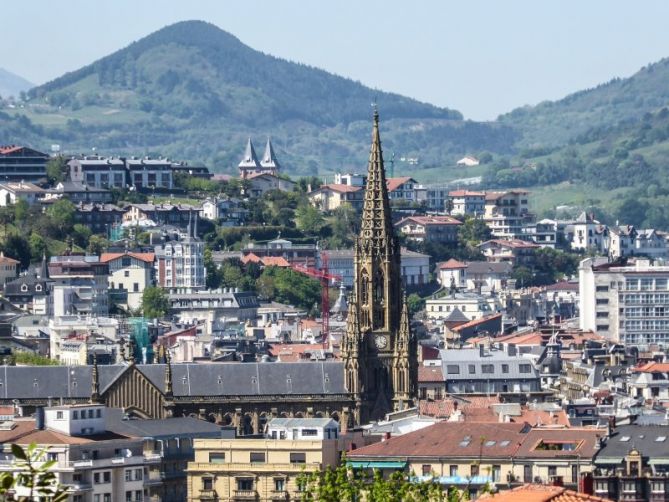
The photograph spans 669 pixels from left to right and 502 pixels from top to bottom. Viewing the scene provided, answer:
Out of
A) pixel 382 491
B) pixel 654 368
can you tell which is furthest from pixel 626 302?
pixel 382 491

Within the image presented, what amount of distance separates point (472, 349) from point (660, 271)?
57.0 m

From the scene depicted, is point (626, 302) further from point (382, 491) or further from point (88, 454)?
point (382, 491)

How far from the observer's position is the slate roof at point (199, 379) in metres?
115

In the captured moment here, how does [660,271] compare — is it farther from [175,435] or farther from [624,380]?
[175,435]

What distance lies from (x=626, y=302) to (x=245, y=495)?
114m

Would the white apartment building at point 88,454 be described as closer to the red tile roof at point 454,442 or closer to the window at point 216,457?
the window at point 216,457

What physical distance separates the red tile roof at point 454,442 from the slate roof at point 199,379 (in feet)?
94.6

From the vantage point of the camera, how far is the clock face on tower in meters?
Answer: 123

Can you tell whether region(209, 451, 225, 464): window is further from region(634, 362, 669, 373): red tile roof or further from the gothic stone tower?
region(634, 362, 669, 373): red tile roof

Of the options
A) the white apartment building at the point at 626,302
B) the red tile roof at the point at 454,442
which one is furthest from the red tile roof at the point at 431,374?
the white apartment building at the point at 626,302

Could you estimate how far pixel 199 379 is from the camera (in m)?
119

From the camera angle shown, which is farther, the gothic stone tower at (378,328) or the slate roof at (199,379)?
the gothic stone tower at (378,328)

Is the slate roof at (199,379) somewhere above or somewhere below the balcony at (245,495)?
above

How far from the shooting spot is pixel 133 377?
116250 millimetres
